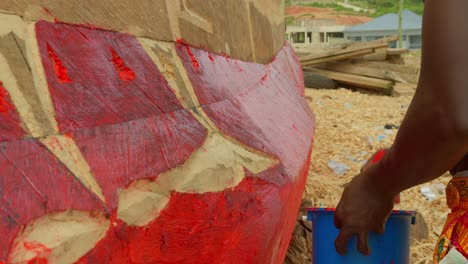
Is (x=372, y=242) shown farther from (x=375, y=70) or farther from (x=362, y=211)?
(x=375, y=70)

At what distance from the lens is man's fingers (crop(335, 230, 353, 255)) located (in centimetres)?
174

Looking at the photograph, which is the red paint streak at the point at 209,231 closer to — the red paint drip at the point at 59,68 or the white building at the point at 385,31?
the red paint drip at the point at 59,68

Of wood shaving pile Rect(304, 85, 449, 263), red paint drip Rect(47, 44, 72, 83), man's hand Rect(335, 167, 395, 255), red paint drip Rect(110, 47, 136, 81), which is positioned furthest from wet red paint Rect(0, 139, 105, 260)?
wood shaving pile Rect(304, 85, 449, 263)

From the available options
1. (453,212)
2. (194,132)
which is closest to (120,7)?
(194,132)

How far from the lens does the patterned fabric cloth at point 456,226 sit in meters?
1.43

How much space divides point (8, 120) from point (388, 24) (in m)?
35.3

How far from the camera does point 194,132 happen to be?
139 centimetres

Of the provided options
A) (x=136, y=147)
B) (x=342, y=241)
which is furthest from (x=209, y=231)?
(x=342, y=241)

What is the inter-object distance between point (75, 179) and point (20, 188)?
11 cm

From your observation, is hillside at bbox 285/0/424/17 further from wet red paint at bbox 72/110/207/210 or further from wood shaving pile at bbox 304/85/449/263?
wet red paint at bbox 72/110/207/210

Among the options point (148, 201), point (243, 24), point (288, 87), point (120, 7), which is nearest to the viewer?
point (148, 201)

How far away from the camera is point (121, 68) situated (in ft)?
4.29

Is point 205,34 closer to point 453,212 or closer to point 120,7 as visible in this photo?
point 120,7

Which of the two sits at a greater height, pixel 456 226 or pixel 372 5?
pixel 456 226
